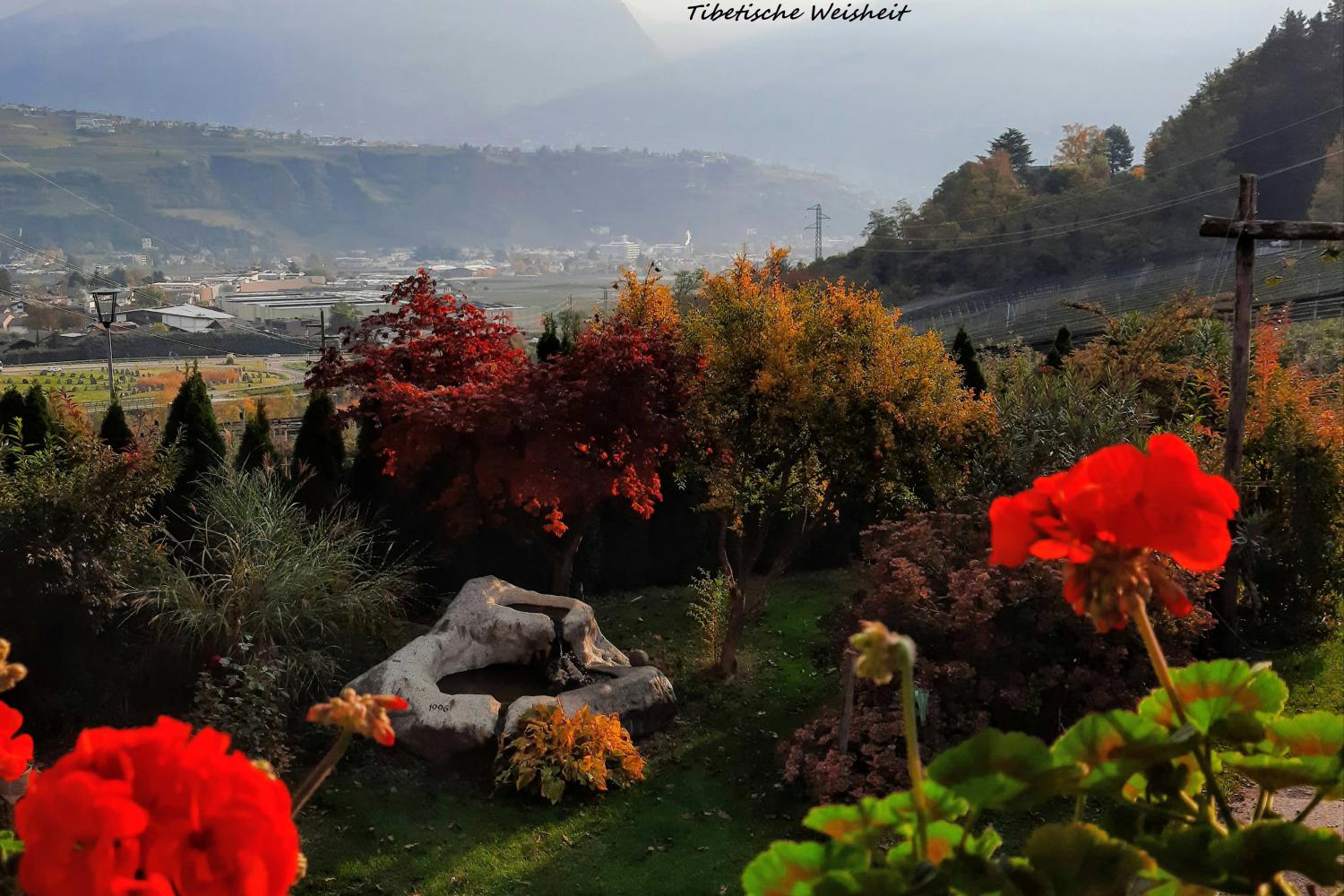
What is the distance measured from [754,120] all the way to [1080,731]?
172 m

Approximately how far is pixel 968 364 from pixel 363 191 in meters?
73.8

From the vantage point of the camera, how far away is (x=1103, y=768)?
4.04ft

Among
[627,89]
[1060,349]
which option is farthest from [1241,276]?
[627,89]

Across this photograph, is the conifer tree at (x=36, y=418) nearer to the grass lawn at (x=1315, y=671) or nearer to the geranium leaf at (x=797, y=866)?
the geranium leaf at (x=797, y=866)

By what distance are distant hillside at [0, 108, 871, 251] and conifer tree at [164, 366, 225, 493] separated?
5834 centimetres

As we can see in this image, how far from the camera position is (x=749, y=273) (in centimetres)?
848

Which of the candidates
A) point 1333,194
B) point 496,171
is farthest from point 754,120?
point 1333,194

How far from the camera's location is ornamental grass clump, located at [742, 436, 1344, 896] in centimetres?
111

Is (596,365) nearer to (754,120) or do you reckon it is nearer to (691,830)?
(691,830)

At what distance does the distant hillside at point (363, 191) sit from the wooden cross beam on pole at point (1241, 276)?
63747mm

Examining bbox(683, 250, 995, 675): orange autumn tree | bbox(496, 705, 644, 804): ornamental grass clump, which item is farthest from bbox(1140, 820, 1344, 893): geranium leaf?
bbox(683, 250, 995, 675): orange autumn tree

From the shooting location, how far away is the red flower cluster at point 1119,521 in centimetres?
112

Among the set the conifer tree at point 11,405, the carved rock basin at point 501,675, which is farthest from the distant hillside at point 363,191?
the carved rock basin at point 501,675

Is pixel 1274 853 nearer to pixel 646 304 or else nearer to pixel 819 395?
pixel 819 395
